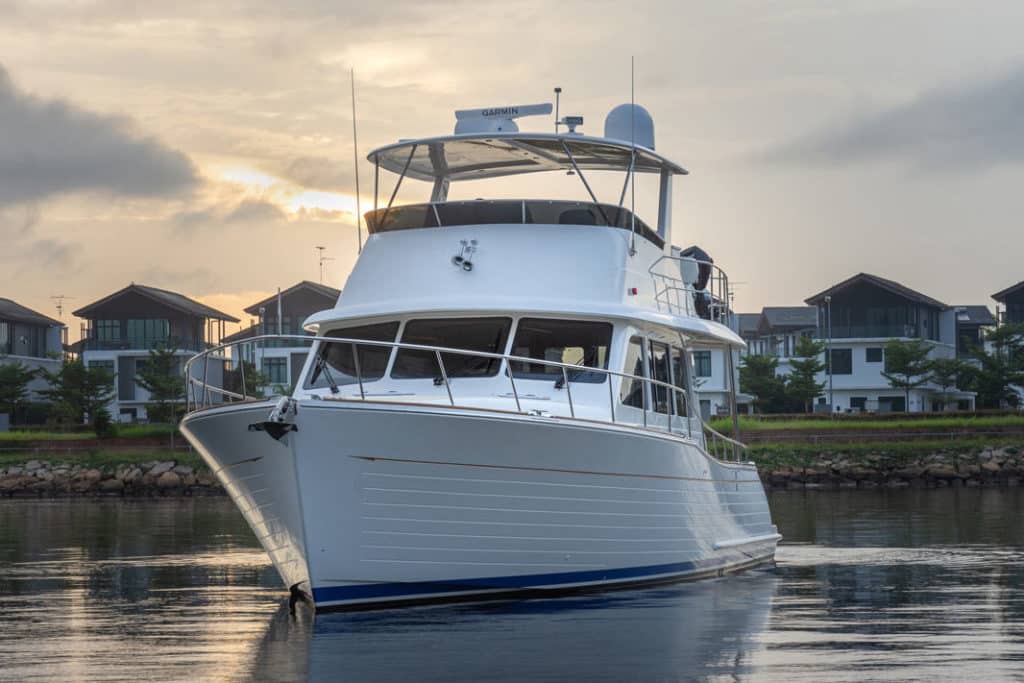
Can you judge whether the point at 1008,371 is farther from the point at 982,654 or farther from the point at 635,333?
the point at 982,654

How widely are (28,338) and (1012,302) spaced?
5546 cm

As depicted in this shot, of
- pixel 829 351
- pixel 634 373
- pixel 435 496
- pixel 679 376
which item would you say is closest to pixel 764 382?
pixel 829 351

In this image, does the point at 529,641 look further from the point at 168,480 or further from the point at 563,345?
the point at 168,480

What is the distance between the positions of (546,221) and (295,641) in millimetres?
6034

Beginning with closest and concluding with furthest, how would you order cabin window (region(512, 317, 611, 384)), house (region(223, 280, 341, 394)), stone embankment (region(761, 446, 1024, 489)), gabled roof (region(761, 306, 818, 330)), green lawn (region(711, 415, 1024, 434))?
cabin window (region(512, 317, 611, 384))
stone embankment (region(761, 446, 1024, 489))
green lawn (region(711, 415, 1024, 434))
house (region(223, 280, 341, 394))
gabled roof (region(761, 306, 818, 330))

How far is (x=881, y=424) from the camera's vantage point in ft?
182

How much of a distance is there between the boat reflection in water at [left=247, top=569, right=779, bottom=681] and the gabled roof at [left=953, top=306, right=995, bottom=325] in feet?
291

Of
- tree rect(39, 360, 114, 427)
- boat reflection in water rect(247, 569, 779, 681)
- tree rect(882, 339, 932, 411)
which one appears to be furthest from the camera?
tree rect(882, 339, 932, 411)

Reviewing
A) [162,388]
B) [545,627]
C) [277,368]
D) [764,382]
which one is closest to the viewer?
[545,627]

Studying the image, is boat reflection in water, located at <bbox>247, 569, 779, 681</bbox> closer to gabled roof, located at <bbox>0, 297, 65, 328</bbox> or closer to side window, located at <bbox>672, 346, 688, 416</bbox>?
side window, located at <bbox>672, 346, 688, 416</bbox>

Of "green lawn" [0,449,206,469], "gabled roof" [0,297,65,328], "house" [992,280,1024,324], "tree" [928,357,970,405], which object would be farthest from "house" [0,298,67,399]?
"house" [992,280,1024,324]

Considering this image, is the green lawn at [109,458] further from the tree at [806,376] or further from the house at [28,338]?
the tree at [806,376]

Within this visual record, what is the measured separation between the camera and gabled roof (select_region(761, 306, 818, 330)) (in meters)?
95.9

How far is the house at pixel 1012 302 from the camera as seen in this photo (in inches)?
3337
